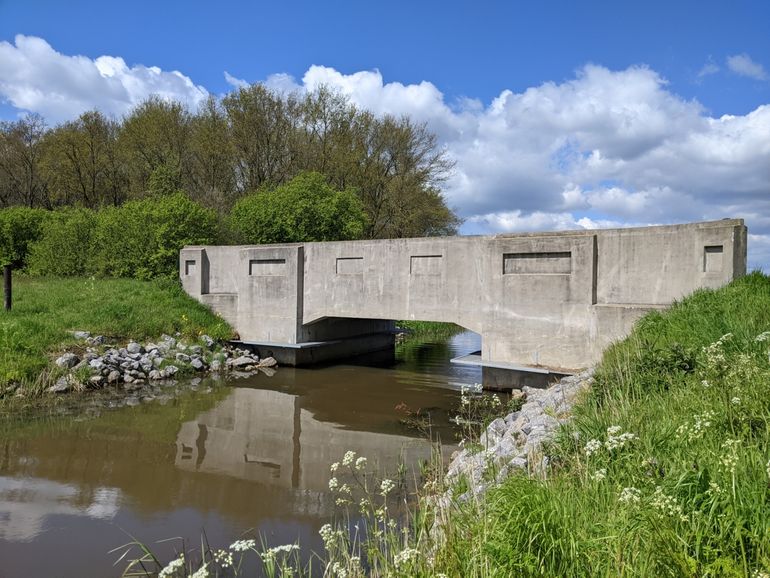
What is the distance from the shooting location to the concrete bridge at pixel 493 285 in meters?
10.2

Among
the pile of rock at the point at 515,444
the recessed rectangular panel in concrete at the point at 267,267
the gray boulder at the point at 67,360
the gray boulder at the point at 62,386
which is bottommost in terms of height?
the gray boulder at the point at 62,386

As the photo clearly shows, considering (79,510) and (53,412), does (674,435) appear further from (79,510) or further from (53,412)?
(53,412)

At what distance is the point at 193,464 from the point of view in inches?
293

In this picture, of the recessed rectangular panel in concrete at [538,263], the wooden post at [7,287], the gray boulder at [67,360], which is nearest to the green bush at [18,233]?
the wooden post at [7,287]

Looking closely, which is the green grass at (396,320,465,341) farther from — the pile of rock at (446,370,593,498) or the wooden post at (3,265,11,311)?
the pile of rock at (446,370,593,498)

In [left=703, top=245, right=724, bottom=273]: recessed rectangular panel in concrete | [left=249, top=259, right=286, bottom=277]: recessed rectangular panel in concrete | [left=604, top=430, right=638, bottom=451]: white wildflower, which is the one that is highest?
[left=703, top=245, right=724, bottom=273]: recessed rectangular panel in concrete

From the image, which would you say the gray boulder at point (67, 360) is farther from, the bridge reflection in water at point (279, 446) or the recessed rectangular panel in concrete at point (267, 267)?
the recessed rectangular panel in concrete at point (267, 267)

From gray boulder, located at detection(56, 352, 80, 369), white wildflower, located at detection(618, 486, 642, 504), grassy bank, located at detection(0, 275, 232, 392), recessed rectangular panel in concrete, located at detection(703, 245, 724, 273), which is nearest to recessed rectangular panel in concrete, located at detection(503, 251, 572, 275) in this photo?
recessed rectangular panel in concrete, located at detection(703, 245, 724, 273)

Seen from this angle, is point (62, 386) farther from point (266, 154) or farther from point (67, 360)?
point (266, 154)

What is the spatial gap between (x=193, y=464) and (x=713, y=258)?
895 cm

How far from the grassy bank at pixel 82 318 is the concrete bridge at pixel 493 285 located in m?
1.09

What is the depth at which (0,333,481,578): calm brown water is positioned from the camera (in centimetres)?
530

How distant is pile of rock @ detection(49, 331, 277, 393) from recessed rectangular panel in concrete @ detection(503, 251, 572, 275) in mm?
6900

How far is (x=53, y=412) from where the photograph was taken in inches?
394
